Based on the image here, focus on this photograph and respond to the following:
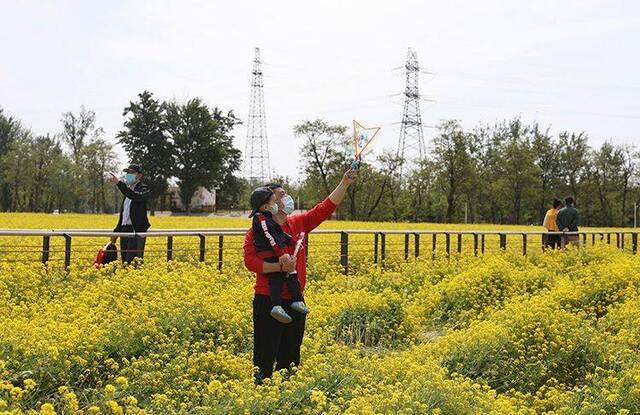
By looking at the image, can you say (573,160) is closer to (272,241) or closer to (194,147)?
(194,147)

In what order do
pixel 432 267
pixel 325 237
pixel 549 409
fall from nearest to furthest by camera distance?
pixel 549 409 → pixel 432 267 → pixel 325 237

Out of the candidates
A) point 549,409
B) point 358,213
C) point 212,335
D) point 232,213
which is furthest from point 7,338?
point 358,213

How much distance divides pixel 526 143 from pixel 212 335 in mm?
67265

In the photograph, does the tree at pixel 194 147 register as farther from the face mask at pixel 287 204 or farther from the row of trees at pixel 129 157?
the face mask at pixel 287 204

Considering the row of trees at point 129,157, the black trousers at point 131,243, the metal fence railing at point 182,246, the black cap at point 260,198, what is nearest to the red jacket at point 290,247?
the black cap at point 260,198

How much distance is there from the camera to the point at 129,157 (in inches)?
2579

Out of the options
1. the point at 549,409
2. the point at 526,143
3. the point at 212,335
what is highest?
the point at 526,143

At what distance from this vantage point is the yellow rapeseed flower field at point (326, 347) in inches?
197

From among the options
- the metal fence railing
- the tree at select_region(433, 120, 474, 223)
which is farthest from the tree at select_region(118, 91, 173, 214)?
the metal fence railing

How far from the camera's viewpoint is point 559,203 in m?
17.3

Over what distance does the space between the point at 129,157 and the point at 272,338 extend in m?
62.1

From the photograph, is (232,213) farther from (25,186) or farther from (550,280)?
(550,280)

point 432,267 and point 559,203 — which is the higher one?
point 559,203

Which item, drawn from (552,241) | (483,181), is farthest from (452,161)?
(552,241)
